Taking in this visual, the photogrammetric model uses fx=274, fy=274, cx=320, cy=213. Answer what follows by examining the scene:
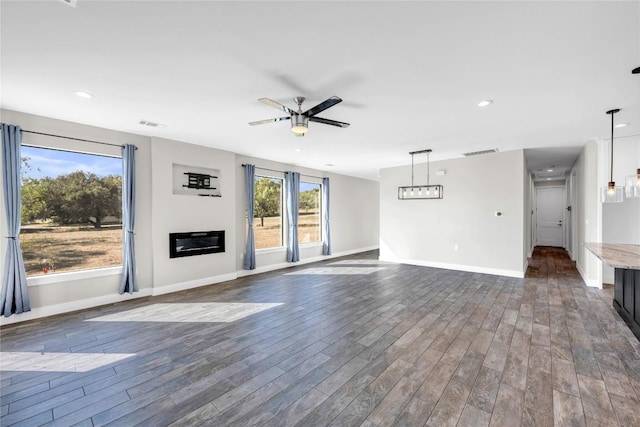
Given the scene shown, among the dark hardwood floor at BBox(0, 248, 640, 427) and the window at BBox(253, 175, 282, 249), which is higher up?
the window at BBox(253, 175, 282, 249)

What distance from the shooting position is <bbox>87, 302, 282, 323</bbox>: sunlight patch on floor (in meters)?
3.69

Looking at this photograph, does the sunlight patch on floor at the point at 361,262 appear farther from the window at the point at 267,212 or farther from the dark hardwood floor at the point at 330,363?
the dark hardwood floor at the point at 330,363

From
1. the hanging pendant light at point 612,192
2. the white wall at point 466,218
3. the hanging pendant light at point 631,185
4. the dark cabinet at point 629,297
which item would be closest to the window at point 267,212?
the white wall at point 466,218

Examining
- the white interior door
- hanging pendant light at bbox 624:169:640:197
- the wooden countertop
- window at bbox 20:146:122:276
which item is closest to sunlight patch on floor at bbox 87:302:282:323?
window at bbox 20:146:122:276

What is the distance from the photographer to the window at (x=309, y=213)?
25.8 feet

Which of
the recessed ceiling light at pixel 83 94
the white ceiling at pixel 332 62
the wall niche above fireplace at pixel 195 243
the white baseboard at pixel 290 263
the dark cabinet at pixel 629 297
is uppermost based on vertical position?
the recessed ceiling light at pixel 83 94

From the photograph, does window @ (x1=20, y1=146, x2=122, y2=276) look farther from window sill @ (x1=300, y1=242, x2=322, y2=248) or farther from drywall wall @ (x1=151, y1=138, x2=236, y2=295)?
window sill @ (x1=300, y1=242, x2=322, y2=248)

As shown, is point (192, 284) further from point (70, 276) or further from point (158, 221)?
point (70, 276)

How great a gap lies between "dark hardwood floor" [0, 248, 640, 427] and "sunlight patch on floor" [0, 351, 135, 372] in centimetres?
2

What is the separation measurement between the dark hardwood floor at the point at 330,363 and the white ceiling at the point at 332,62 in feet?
8.81

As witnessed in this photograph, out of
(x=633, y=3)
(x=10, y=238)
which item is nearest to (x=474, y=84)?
(x=633, y=3)

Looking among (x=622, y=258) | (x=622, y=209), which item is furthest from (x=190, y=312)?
(x=622, y=209)

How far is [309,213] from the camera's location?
321 inches

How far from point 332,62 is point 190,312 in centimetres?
373
